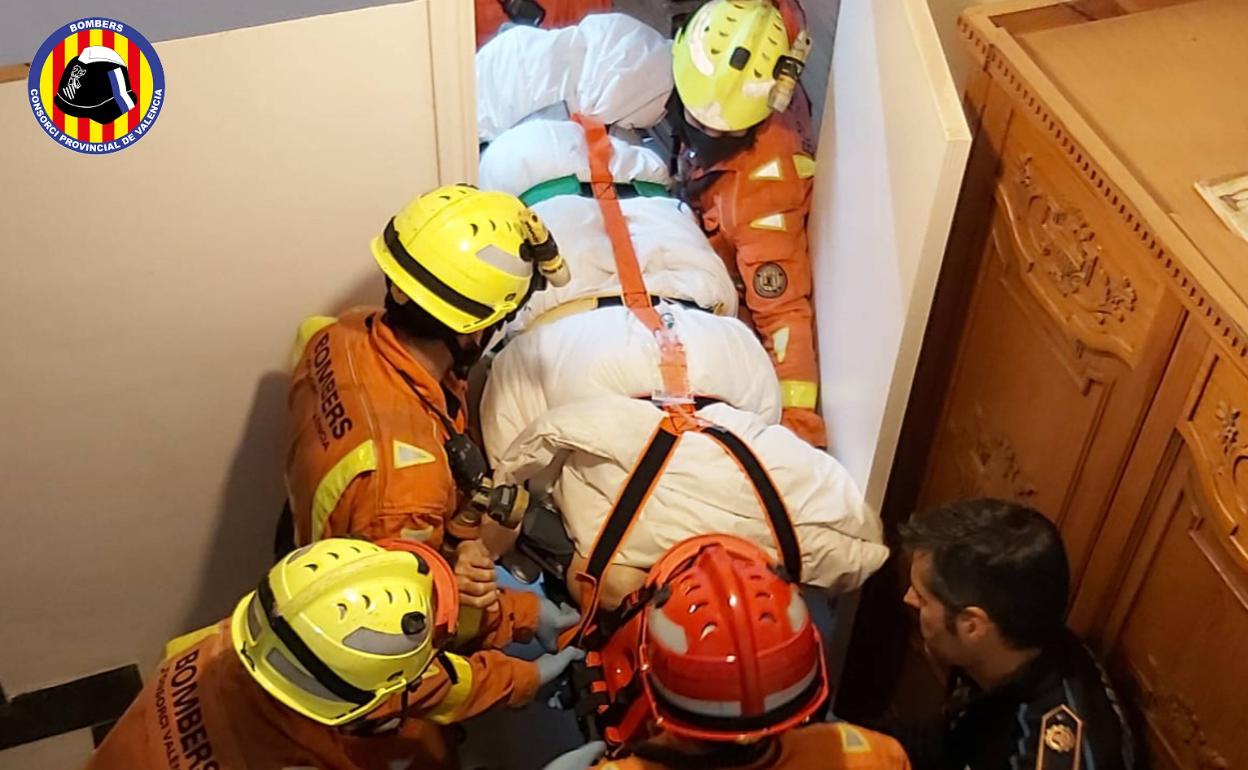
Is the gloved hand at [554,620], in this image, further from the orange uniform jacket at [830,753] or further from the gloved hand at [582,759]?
the orange uniform jacket at [830,753]

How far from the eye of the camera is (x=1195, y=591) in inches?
52.6

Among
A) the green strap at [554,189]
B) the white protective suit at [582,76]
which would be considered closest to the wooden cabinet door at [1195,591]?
the green strap at [554,189]

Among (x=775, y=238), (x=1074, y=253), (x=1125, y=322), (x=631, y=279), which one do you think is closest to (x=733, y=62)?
(x=775, y=238)

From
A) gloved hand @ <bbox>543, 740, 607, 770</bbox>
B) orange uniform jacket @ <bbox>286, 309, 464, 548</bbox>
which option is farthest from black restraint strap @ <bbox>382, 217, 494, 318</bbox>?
gloved hand @ <bbox>543, 740, 607, 770</bbox>

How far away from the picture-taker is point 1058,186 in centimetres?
146

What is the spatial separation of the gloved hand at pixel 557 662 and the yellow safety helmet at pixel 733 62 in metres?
0.90

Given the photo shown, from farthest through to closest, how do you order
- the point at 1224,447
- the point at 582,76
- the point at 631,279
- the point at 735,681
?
A: the point at 582,76 → the point at 631,279 → the point at 735,681 → the point at 1224,447

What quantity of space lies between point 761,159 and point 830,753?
1056mm

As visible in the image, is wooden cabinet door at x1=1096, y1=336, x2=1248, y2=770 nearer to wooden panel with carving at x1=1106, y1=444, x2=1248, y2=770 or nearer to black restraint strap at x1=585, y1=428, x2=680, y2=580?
wooden panel with carving at x1=1106, y1=444, x2=1248, y2=770

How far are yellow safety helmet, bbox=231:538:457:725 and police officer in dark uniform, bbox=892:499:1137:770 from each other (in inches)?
23.8

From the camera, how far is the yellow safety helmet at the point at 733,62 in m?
2.04

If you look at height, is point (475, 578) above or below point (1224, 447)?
below

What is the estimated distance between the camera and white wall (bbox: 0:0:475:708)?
5.30 ft

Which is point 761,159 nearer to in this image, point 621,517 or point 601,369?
point 601,369
